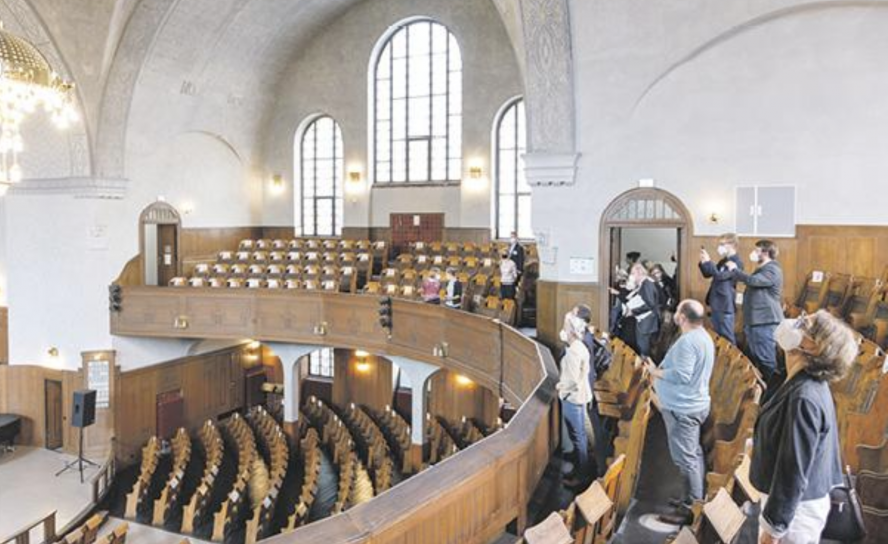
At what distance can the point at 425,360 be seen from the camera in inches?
512

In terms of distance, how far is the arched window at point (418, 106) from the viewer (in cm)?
1864

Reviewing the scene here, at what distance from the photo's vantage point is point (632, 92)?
10.2 metres

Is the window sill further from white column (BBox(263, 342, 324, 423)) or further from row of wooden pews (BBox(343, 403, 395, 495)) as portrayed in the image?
row of wooden pews (BBox(343, 403, 395, 495))

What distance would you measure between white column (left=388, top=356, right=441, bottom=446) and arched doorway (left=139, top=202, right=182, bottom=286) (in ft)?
26.4

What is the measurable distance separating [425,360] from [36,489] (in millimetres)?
9821

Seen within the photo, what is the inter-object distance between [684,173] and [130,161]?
45.8ft

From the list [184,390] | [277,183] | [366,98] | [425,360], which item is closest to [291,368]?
[184,390]

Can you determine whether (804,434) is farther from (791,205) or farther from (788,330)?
(791,205)

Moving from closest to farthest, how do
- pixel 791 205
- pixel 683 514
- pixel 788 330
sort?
1. pixel 788 330
2. pixel 683 514
3. pixel 791 205

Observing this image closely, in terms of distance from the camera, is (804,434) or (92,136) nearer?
(804,434)

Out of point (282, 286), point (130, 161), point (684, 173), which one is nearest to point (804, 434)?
point (684, 173)

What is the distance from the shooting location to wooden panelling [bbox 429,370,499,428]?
15789 millimetres

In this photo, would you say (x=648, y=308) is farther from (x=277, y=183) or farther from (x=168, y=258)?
(x=277, y=183)

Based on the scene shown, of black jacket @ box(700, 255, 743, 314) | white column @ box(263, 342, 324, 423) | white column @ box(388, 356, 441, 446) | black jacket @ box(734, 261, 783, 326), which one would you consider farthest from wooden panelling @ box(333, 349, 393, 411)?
black jacket @ box(734, 261, 783, 326)
